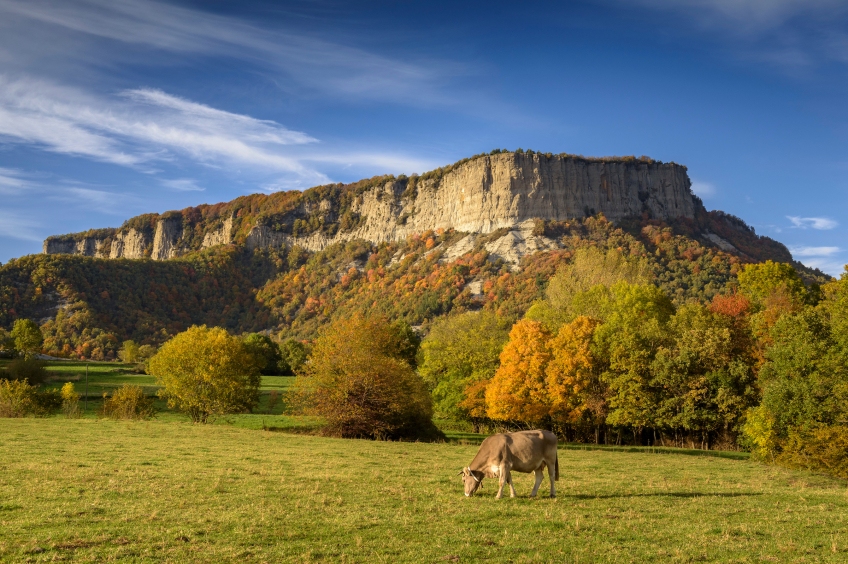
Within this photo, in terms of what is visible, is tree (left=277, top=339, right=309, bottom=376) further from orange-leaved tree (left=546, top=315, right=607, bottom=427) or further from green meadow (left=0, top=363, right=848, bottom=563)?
green meadow (left=0, top=363, right=848, bottom=563)

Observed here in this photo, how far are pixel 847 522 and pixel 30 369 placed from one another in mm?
68101

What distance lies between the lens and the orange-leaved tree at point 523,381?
45250mm

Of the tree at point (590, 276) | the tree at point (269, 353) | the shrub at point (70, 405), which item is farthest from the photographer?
the tree at point (269, 353)

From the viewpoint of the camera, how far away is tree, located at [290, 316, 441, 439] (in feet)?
123

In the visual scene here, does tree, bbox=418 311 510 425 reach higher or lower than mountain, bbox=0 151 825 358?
lower

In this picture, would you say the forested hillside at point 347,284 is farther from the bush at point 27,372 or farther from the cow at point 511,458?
the cow at point 511,458

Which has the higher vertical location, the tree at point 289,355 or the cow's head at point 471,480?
the tree at point 289,355

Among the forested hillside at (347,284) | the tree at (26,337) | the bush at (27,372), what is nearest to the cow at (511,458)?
the bush at (27,372)

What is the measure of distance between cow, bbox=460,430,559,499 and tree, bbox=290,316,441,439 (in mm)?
22746

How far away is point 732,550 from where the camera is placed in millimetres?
10258

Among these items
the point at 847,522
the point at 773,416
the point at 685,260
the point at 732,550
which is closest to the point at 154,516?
the point at 732,550

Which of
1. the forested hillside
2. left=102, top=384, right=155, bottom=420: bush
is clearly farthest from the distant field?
the forested hillside

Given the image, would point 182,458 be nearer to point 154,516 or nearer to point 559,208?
point 154,516

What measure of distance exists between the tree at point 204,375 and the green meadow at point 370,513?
2204 cm
